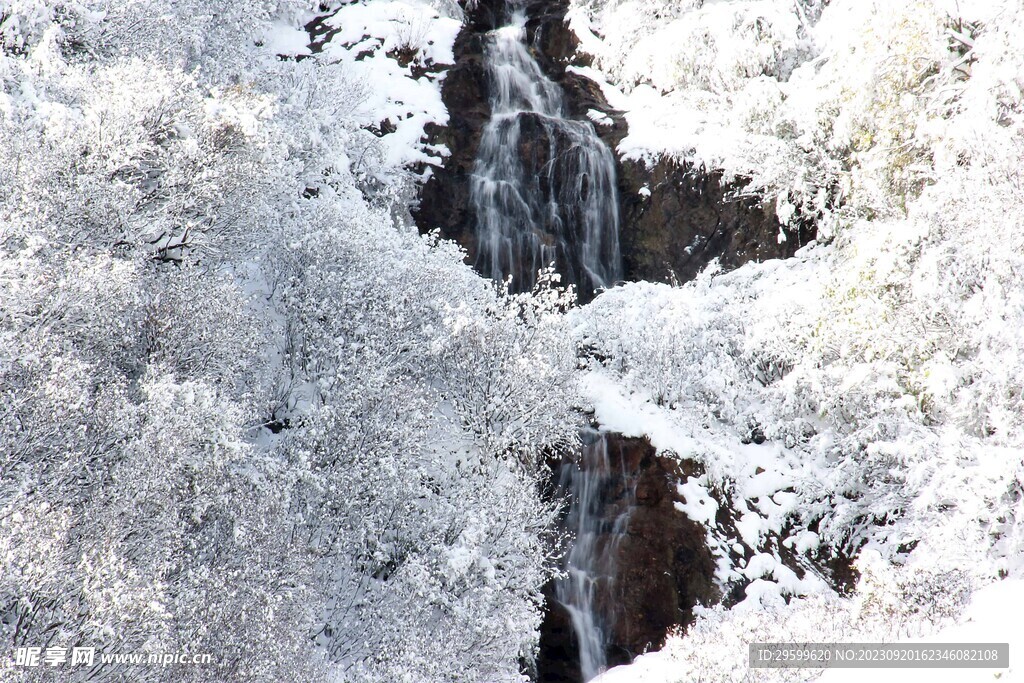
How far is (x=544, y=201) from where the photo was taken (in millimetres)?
23188

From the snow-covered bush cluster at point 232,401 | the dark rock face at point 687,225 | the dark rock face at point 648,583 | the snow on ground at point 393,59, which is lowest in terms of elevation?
the dark rock face at point 648,583

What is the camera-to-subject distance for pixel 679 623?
1469 centimetres

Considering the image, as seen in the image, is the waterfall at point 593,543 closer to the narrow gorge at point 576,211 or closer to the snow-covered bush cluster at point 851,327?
the narrow gorge at point 576,211

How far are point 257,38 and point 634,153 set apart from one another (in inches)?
508

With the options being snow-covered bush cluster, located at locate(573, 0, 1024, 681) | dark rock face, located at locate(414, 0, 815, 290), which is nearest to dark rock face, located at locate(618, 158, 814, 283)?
dark rock face, located at locate(414, 0, 815, 290)

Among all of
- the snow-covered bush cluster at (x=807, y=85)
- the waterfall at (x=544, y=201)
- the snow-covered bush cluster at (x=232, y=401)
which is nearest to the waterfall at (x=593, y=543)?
the snow-covered bush cluster at (x=232, y=401)

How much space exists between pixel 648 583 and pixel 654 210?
1202 cm

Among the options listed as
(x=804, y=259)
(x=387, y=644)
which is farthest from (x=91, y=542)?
(x=804, y=259)

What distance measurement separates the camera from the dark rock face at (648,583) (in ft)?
48.7

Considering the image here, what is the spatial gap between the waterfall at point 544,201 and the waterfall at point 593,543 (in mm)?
7206

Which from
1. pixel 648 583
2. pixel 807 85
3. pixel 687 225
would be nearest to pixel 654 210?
pixel 687 225

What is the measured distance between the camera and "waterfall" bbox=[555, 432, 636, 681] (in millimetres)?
15258

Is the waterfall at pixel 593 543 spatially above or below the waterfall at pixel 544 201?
below

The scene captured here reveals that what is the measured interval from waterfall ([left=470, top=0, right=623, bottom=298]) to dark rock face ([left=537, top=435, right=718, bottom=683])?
8.37 metres
